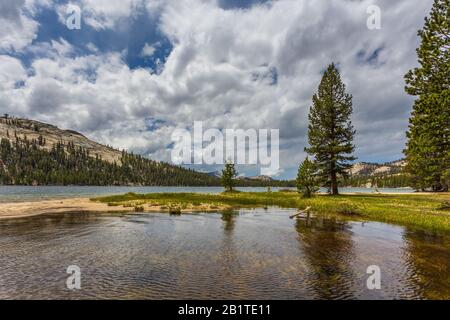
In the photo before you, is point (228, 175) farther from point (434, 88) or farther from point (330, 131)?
point (434, 88)

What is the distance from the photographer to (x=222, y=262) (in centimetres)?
1638

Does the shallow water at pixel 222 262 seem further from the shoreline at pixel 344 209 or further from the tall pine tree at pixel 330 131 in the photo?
the tall pine tree at pixel 330 131

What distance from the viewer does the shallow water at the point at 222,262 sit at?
471 inches

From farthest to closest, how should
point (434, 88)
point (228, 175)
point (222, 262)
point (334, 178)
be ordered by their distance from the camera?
point (228, 175)
point (334, 178)
point (434, 88)
point (222, 262)

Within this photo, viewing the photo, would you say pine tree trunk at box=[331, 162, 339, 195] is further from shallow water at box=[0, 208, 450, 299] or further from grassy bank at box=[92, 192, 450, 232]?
shallow water at box=[0, 208, 450, 299]

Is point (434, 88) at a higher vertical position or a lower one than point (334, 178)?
higher

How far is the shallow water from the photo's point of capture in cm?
1196

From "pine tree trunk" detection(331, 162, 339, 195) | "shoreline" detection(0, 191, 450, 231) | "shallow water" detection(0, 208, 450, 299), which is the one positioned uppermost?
"pine tree trunk" detection(331, 162, 339, 195)

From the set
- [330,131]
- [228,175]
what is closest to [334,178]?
[330,131]

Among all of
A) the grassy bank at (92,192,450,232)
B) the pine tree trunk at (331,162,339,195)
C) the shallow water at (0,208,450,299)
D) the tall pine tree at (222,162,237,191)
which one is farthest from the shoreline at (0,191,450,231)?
the tall pine tree at (222,162,237,191)

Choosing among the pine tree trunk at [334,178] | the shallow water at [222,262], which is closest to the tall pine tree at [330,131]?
the pine tree trunk at [334,178]
